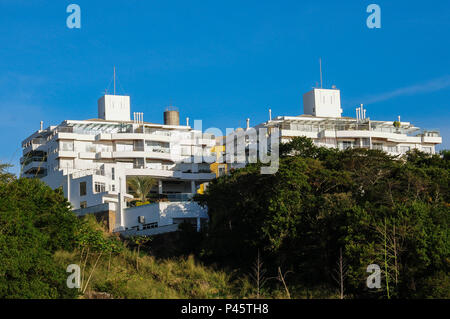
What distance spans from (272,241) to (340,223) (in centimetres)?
474

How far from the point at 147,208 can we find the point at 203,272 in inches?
506

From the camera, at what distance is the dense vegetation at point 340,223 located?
108 ft

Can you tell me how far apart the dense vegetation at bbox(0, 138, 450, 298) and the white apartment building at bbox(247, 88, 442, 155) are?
17.3 meters

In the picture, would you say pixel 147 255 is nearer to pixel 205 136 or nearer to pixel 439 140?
pixel 205 136

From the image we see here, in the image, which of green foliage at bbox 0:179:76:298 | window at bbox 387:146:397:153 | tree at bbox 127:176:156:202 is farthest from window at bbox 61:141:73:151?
window at bbox 387:146:397:153

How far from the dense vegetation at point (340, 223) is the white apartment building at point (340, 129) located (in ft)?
53.9

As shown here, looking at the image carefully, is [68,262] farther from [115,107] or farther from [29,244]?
Result: [115,107]

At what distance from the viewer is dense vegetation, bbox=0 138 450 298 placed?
32.5m

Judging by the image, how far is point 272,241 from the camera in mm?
40094

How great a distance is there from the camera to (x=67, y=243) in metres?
39.8

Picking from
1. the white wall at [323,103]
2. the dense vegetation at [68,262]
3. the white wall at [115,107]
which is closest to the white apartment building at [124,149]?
the white wall at [115,107]

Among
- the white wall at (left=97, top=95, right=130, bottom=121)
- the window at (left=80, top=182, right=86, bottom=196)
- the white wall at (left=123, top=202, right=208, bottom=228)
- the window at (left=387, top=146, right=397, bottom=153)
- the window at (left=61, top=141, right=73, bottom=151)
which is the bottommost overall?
the white wall at (left=123, top=202, right=208, bottom=228)

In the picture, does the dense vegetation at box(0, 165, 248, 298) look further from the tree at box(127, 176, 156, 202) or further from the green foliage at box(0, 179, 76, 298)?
the tree at box(127, 176, 156, 202)

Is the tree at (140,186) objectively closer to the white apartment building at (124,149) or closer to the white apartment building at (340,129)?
the white apartment building at (124,149)
